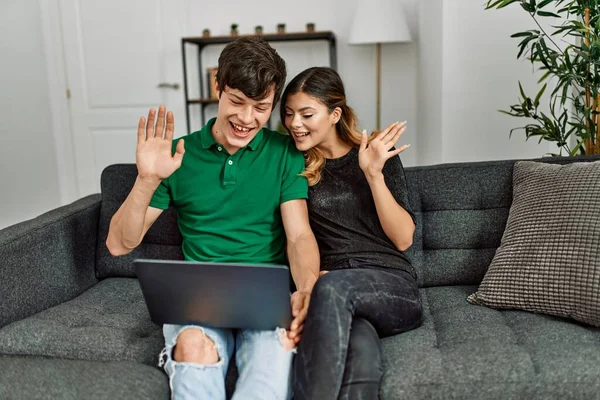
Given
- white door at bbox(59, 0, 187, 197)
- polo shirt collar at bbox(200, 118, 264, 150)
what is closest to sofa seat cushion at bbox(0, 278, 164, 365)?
polo shirt collar at bbox(200, 118, 264, 150)

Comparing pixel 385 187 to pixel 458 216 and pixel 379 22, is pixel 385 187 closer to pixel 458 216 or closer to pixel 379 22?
pixel 458 216

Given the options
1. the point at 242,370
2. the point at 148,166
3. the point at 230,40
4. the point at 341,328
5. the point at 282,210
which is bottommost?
the point at 242,370

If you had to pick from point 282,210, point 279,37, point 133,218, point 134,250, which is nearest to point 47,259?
point 134,250

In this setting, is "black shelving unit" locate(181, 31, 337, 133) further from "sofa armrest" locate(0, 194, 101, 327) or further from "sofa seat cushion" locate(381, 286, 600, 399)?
"sofa seat cushion" locate(381, 286, 600, 399)

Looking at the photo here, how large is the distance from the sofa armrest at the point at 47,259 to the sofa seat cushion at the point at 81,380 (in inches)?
12.0

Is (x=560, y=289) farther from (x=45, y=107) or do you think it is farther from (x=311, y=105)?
(x=45, y=107)

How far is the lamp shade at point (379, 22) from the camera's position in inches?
141

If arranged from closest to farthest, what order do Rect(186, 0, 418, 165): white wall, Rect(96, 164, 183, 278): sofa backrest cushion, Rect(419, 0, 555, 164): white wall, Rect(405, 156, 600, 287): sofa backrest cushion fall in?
1. Rect(405, 156, 600, 287): sofa backrest cushion
2. Rect(96, 164, 183, 278): sofa backrest cushion
3. Rect(419, 0, 555, 164): white wall
4. Rect(186, 0, 418, 165): white wall

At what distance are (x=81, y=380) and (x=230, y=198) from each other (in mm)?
593

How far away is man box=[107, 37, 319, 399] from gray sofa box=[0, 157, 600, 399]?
0.13 m

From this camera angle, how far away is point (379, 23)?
3.60 metres

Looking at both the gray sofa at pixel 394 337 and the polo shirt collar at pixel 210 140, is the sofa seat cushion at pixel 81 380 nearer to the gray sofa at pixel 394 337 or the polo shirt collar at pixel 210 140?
the gray sofa at pixel 394 337

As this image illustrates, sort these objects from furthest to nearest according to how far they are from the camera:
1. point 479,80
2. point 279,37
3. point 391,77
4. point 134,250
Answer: point 391,77 < point 279,37 < point 479,80 < point 134,250

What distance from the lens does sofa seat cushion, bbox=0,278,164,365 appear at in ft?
5.25
